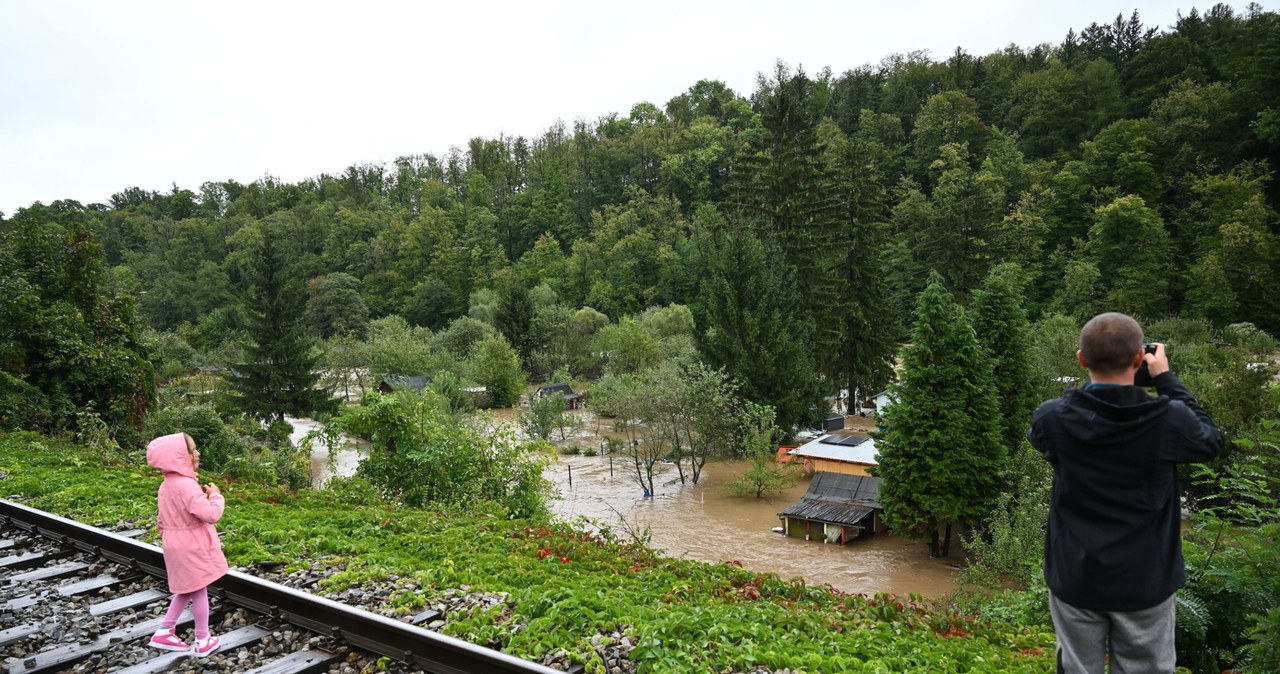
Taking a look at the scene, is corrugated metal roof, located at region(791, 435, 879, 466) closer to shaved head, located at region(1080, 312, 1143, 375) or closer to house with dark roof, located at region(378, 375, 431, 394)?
shaved head, located at region(1080, 312, 1143, 375)

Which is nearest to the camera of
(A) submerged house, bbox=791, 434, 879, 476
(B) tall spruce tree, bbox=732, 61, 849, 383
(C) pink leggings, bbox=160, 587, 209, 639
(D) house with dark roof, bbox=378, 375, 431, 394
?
(C) pink leggings, bbox=160, 587, 209, 639

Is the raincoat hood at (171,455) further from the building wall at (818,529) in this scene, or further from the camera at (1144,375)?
the building wall at (818,529)

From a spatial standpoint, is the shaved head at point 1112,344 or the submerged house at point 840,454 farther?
the submerged house at point 840,454

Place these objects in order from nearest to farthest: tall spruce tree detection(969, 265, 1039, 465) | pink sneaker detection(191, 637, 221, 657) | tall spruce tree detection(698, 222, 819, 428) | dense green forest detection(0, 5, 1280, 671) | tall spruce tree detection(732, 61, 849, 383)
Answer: pink sneaker detection(191, 637, 221, 657) → dense green forest detection(0, 5, 1280, 671) → tall spruce tree detection(969, 265, 1039, 465) → tall spruce tree detection(698, 222, 819, 428) → tall spruce tree detection(732, 61, 849, 383)

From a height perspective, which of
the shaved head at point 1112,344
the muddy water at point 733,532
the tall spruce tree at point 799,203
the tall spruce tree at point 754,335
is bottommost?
the muddy water at point 733,532

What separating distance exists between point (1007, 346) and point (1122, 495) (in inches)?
762

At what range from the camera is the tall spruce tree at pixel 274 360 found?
1451 inches

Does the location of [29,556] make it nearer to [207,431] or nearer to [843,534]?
[207,431]

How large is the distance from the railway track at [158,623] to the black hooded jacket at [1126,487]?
8.59 feet

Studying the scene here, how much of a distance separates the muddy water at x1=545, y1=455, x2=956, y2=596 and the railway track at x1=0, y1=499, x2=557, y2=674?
8.71 meters

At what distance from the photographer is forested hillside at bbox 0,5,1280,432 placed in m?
39.0

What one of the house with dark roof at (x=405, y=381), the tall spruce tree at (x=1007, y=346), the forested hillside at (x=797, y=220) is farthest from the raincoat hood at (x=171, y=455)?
the house with dark roof at (x=405, y=381)

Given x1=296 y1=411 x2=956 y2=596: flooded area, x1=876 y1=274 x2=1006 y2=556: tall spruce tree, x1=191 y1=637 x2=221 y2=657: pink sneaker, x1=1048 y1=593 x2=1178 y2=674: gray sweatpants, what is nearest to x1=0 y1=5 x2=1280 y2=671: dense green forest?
x1=876 y1=274 x2=1006 y2=556: tall spruce tree

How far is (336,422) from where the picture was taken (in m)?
12.7
